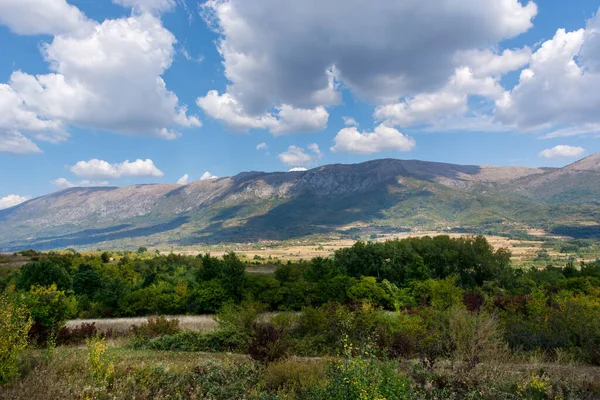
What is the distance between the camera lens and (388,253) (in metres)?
42.3

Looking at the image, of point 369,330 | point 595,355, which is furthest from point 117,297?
point 595,355

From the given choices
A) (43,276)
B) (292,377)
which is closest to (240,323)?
(292,377)

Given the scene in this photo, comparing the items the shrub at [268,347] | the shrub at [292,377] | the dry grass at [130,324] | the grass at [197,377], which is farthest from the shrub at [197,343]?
the shrub at [292,377]

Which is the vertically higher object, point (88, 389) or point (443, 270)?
point (88, 389)

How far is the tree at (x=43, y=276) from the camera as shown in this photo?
36750mm

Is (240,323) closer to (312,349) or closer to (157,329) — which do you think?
(312,349)

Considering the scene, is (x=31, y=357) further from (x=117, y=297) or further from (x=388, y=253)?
(x=388, y=253)

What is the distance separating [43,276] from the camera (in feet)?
121

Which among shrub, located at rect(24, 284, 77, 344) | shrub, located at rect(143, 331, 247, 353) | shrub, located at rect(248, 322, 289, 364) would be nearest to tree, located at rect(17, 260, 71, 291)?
shrub, located at rect(24, 284, 77, 344)

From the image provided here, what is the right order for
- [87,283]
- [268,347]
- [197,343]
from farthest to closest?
[87,283] → [197,343] → [268,347]

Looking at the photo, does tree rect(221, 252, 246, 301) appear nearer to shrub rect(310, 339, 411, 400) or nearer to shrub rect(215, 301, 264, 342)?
shrub rect(215, 301, 264, 342)

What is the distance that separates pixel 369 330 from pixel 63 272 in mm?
41121

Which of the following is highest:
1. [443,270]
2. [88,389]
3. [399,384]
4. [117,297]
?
[88,389]

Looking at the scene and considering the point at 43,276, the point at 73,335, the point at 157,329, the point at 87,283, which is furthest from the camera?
the point at 87,283
